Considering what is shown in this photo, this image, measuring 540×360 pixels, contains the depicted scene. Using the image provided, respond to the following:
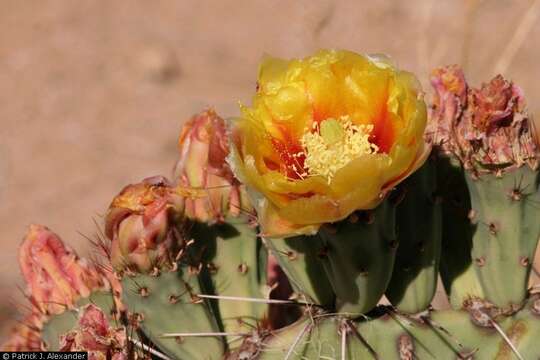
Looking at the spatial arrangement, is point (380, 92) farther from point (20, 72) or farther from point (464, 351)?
point (20, 72)

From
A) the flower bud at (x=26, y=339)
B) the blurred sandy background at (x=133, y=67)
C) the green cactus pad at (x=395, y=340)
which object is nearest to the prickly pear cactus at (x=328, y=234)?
the green cactus pad at (x=395, y=340)

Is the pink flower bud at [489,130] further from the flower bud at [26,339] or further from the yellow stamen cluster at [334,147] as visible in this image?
the flower bud at [26,339]

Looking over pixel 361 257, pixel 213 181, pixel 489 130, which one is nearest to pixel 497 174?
pixel 489 130

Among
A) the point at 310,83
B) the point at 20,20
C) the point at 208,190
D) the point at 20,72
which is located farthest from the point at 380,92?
the point at 20,20

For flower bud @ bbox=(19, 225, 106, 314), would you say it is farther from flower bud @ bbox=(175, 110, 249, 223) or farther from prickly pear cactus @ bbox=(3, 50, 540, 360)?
flower bud @ bbox=(175, 110, 249, 223)

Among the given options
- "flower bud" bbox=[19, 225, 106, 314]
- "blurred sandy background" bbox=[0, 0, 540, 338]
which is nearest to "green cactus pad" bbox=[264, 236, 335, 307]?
"flower bud" bbox=[19, 225, 106, 314]

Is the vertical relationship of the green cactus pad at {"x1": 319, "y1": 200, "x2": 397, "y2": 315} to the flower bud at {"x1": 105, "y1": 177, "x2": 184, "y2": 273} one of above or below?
below
